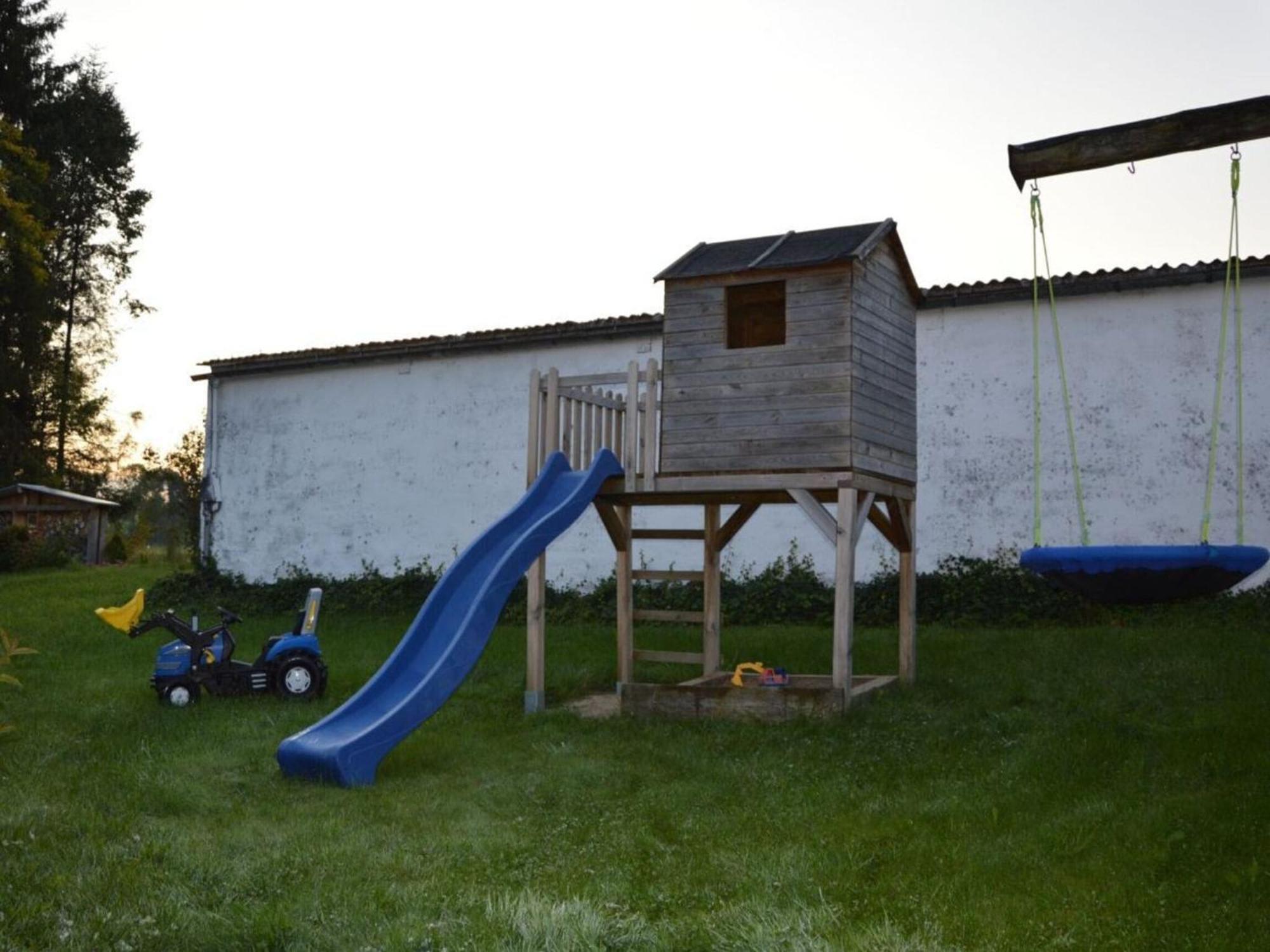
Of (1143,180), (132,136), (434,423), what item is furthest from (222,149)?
(132,136)

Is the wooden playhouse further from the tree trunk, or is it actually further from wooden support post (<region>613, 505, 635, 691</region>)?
the tree trunk

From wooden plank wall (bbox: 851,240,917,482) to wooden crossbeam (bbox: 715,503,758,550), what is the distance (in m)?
1.61

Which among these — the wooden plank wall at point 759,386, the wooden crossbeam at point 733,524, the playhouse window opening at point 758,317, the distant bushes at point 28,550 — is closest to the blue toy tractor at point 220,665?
the wooden plank wall at point 759,386

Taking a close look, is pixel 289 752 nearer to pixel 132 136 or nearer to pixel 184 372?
pixel 184 372

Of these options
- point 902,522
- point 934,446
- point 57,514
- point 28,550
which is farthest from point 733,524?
Result: point 57,514

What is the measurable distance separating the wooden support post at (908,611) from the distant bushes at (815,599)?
3.37 m

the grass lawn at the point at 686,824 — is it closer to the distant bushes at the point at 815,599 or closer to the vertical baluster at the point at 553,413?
the vertical baluster at the point at 553,413

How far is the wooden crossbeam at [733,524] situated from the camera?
1292cm

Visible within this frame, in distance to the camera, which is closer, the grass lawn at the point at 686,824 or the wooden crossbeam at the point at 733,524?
the grass lawn at the point at 686,824

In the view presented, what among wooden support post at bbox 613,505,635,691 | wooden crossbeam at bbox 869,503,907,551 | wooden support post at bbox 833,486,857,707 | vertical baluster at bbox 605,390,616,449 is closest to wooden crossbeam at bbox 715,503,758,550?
wooden support post at bbox 613,505,635,691

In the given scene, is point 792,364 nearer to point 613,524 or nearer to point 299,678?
point 613,524

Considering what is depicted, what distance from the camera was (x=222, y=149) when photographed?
1596 cm

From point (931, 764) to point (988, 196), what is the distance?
6.15 m

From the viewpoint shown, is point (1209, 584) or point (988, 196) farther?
point (988, 196)
